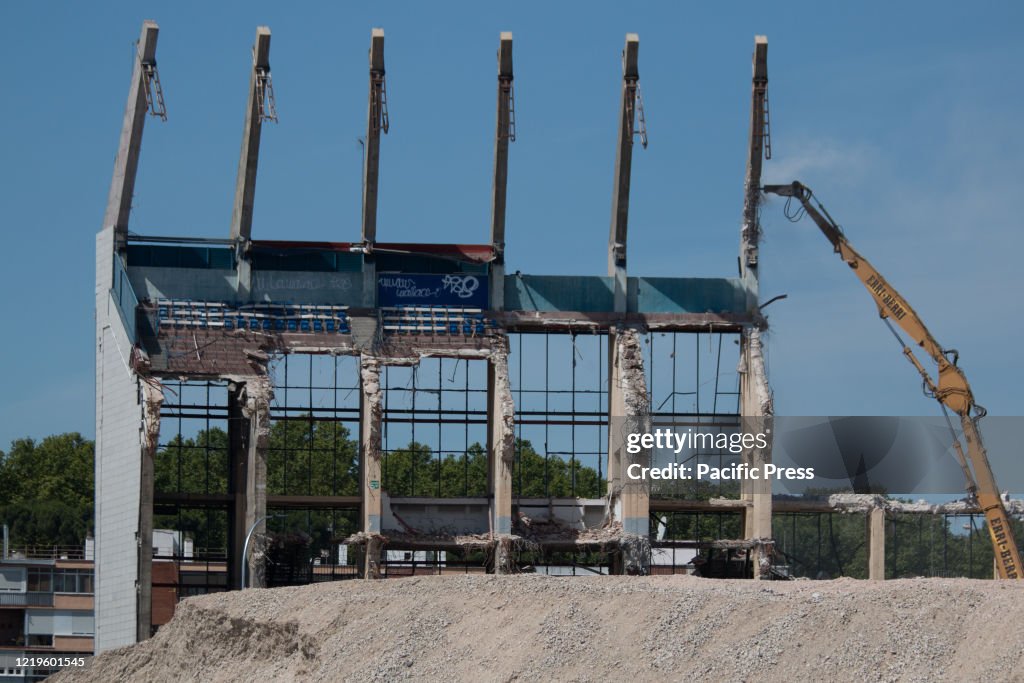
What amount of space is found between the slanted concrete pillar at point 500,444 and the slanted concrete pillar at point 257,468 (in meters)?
8.00

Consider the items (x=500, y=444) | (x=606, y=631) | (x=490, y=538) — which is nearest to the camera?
(x=606, y=631)

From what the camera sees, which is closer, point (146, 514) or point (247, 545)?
point (247, 545)

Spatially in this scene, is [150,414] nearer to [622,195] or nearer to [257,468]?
[257,468]

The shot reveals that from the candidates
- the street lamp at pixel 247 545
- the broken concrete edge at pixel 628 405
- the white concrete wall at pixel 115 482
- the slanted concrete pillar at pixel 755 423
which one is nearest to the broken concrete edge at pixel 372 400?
the street lamp at pixel 247 545

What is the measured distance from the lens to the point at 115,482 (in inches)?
2468

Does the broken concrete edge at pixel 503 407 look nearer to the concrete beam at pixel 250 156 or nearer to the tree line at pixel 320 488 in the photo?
the concrete beam at pixel 250 156

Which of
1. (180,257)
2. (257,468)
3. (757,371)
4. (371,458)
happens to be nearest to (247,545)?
(257,468)

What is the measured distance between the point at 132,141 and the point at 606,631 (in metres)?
29.9

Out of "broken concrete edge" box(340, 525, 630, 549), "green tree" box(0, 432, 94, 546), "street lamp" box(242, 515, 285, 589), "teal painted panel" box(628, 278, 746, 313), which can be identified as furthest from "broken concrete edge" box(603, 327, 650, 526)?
"green tree" box(0, 432, 94, 546)

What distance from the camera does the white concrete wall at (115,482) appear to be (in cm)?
6103

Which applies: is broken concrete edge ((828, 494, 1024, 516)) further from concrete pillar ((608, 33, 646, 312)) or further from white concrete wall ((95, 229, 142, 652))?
white concrete wall ((95, 229, 142, 652))

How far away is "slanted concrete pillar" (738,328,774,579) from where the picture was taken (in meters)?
65.7

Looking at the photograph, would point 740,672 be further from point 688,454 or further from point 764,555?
point 688,454

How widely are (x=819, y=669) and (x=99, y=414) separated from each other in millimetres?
31243
